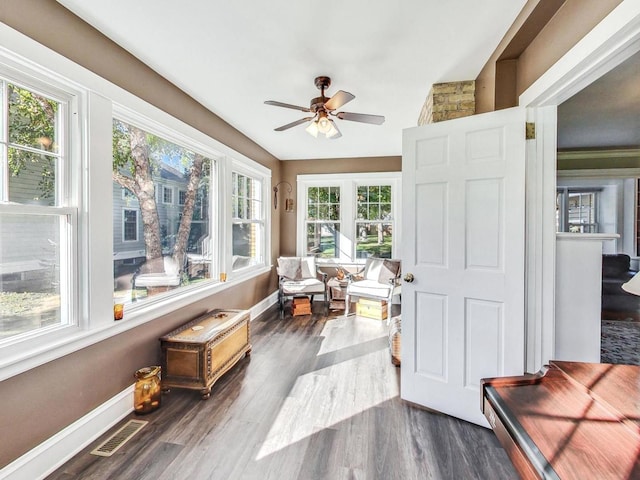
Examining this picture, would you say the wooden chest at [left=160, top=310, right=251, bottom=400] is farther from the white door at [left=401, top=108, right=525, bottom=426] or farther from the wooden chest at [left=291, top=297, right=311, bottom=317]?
the wooden chest at [left=291, top=297, right=311, bottom=317]

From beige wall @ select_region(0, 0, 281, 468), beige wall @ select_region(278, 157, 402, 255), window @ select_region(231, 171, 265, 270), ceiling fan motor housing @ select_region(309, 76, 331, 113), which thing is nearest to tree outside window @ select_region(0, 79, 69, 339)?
beige wall @ select_region(0, 0, 281, 468)

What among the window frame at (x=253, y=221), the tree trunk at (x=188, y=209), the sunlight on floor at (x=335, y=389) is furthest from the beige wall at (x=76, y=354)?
the sunlight on floor at (x=335, y=389)

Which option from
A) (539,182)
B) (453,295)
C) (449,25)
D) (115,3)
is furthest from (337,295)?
(115,3)

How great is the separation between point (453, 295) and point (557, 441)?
1.32m

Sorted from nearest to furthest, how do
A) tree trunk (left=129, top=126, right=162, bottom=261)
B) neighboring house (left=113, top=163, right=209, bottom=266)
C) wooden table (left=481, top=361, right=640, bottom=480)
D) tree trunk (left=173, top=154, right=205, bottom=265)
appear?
1. wooden table (left=481, top=361, right=640, bottom=480)
2. neighboring house (left=113, top=163, right=209, bottom=266)
3. tree trunk (left=129, top=126, right=162, bottom=261)
4. tree trunk (left=173, top=154, right=205, bottom=265)

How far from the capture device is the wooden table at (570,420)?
2.69 feet

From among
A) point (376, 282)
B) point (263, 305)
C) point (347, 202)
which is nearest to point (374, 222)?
point (347, 202)

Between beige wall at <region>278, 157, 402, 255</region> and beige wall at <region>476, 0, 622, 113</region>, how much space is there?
115 inches

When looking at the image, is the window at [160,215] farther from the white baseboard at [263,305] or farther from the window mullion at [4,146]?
the white baseboard at [263,305]

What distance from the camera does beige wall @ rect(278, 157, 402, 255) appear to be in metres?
5.48

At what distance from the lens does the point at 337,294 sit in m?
5.00

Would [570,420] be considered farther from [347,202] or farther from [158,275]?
[347,202]

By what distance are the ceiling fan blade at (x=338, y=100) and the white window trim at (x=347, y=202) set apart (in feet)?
10.2

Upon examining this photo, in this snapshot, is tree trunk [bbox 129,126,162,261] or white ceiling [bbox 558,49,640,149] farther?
white ceiling [bbox 558,49,640,149]
